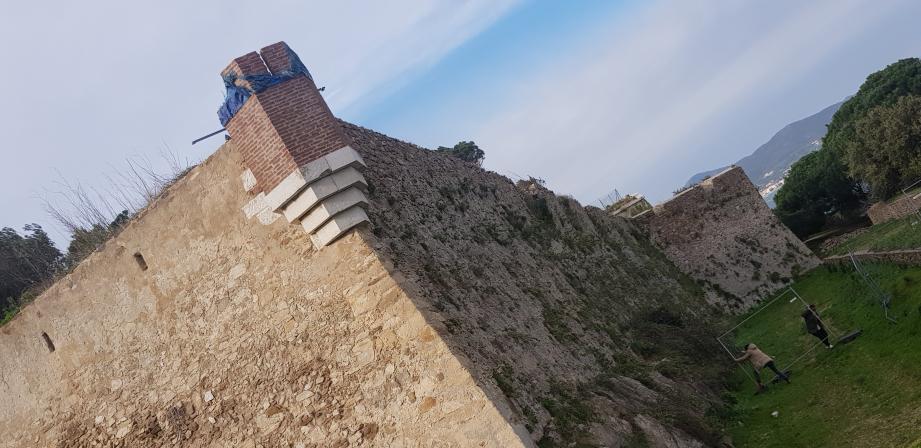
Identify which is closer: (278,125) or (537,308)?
(278,125)

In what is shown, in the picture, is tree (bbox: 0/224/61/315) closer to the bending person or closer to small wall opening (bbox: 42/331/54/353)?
small wall opening (bbox: 42/331/54/353)

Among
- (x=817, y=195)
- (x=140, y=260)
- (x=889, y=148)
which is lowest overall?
(x=817, y=195)

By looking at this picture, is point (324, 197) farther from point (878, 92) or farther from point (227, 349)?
point (878, 92)

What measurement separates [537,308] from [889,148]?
87.7ft

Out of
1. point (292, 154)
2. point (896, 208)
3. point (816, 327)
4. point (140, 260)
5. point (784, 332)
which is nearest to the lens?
point (292, 154)

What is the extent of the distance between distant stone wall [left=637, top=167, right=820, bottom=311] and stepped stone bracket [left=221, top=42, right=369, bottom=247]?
18.4m

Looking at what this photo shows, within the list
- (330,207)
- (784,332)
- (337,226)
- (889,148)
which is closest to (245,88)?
(330,207)

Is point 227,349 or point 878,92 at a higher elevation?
point 227,349

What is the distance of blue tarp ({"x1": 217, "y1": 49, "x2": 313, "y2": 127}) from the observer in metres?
8.72

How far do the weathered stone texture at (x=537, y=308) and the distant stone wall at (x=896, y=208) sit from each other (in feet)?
29.9

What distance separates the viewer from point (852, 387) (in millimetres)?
10266

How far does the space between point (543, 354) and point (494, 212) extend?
5.51 m

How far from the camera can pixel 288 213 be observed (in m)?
8.71

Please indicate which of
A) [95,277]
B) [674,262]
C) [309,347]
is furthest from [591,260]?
[95,277]
